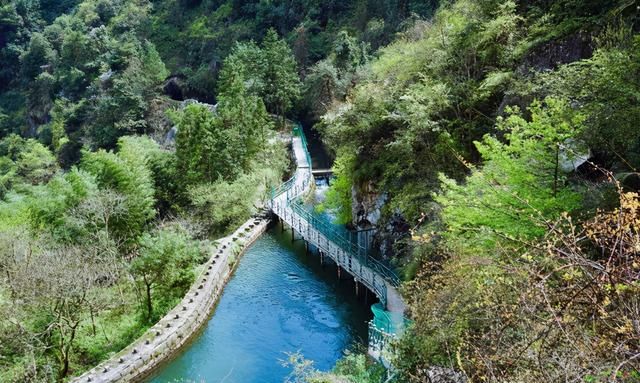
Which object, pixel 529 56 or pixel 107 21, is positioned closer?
pixel 529 56

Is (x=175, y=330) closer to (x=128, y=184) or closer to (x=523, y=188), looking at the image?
(x=523, y=188)

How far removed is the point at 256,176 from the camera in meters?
31.0

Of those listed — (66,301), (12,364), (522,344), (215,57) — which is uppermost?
(215,57)

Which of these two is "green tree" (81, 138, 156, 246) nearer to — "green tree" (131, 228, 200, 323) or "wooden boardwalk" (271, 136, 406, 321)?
"green tree" (131, 228, 200, 323)

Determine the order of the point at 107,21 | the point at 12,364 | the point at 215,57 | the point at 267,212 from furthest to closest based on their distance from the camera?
the point at 107,21, the point at 215,57, the point at 267,212, the point at 12,364

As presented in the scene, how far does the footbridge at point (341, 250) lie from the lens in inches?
671

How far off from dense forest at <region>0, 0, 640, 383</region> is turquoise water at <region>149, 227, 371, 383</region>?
4.35 feet

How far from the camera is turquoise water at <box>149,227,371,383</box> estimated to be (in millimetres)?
17359

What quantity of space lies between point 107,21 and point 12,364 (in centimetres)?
6258

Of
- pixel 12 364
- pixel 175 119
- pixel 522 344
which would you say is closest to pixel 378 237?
pixel 12 364

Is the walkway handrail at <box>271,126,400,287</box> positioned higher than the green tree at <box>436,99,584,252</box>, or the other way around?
the green tree at <box>436,99,584,252</box>

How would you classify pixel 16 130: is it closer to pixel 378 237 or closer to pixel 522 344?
pixel 378 237

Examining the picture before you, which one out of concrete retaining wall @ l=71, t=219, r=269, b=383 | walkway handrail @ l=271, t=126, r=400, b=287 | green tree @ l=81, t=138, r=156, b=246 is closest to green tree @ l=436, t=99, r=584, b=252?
walkway handrail @ l=271, t=126, r=400, b=287

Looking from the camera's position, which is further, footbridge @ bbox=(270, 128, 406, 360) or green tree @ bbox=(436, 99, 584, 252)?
footbridge @ bbox=(270, 128, 406, 360)
